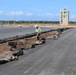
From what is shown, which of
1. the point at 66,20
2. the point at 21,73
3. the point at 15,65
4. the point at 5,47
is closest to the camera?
the point at 21,73

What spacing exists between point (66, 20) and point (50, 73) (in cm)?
14809

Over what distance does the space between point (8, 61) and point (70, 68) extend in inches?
160

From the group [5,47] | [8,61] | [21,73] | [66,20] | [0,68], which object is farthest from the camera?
[66,20]

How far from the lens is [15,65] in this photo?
15297mm

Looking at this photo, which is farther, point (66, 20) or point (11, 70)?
point (66, 20)

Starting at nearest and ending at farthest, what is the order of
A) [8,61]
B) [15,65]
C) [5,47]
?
[15,65], [8,61], [5,47]

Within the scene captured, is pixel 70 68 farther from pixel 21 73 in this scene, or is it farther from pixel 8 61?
pixel 8 61

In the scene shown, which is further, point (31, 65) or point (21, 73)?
point (31, 65)

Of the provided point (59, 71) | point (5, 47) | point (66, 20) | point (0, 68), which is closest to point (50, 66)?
point (59, 71)

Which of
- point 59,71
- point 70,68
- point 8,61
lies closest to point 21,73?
point 59,71

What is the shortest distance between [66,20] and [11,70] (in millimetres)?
147496

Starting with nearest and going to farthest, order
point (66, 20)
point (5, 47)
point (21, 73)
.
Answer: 1. point (21, 73)
2. point (5, 47)
3. point (66, 20)

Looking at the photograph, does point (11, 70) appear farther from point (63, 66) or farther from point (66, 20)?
point (66, 20)
